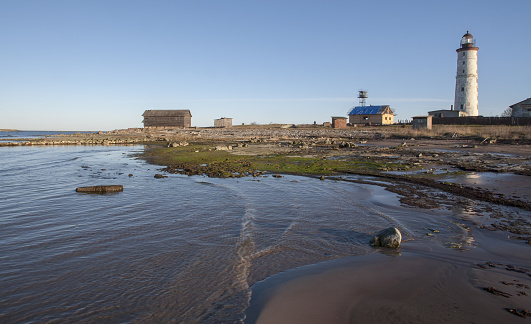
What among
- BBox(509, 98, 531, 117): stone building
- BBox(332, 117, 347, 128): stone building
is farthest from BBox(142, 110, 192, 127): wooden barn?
BBox(509, 98, 531, 117): stone building

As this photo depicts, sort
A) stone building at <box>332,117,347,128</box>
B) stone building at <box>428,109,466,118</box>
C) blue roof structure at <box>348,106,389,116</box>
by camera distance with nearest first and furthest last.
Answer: stone building at <box>428,109,466,118</box> → stone building at <box>332,117,347,128</box> → blue roof structure at <box>348,106,389,116</box>

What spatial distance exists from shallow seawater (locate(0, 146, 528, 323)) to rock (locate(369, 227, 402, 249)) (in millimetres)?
266

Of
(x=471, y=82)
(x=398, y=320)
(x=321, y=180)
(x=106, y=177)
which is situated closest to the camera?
(x=398, y=320)

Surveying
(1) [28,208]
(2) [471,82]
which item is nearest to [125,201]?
(1) [28,208]

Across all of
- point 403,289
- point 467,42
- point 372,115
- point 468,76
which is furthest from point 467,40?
point 403,289

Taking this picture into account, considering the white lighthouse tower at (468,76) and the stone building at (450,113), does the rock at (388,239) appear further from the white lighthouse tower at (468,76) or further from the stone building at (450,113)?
the white lighthouse tower at (468,76)

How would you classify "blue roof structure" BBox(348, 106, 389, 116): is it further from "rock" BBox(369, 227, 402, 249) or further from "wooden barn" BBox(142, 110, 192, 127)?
"rock" BBox(369, 227, 402, 249)

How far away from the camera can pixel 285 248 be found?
25.7 ft

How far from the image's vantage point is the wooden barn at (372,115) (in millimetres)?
62947

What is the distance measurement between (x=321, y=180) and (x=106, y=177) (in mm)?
11814

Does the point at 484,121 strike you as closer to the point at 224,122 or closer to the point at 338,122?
the point at 338,122

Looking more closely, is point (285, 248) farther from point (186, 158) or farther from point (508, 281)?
point (186, 158)

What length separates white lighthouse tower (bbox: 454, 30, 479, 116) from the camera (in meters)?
56.5

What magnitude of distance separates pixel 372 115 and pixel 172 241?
6103 cm
